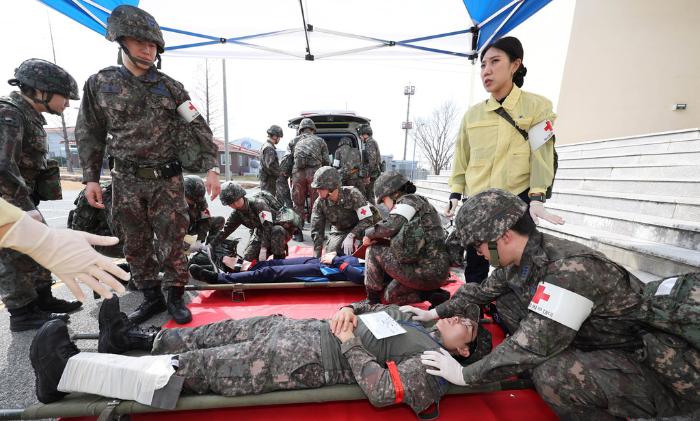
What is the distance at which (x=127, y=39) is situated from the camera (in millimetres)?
2270

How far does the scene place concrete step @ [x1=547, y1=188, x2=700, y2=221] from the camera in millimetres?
2764

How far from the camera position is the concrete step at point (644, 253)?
2215mm

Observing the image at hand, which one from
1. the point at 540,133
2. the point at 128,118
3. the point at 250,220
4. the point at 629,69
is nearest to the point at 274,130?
the point at 250,220

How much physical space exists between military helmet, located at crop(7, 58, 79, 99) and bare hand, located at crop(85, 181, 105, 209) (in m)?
0.85

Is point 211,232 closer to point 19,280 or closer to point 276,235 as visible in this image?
point 276,235

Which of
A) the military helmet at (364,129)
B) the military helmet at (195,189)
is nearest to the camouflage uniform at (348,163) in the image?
the military helmet at (364,129)

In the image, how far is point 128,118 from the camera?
235 cm

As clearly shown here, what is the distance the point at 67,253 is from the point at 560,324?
2.05 metres

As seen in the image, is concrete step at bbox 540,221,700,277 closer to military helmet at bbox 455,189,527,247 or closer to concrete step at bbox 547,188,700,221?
concrete step at bbox 547,188,700,221

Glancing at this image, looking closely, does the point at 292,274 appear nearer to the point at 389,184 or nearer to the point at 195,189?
the point at 389,184

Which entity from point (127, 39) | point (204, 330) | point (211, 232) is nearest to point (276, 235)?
point (211, 232)

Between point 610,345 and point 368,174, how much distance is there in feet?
19.1

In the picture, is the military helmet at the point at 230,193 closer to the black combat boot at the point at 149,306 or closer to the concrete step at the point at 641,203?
the black combat boot at the point at 149,306

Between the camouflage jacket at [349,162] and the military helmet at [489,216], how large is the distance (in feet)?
17.1
